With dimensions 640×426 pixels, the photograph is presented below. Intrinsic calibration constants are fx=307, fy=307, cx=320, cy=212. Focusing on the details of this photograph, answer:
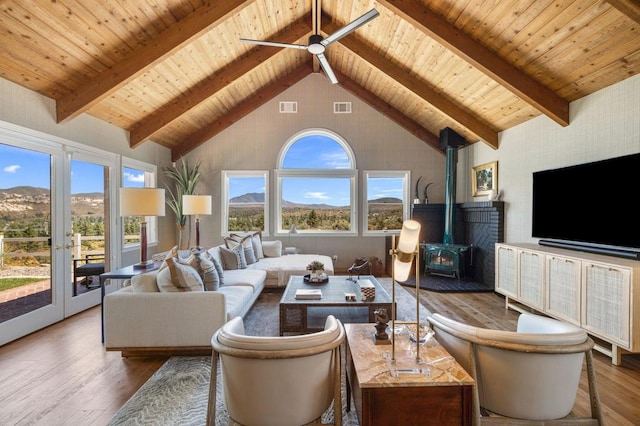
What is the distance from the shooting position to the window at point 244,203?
675 centimetres

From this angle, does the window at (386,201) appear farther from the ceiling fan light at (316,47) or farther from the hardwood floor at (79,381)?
the ceiling fan light at (316,47)

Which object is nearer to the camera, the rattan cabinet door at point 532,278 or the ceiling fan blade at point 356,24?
the ceiling fan blade at point 356,24

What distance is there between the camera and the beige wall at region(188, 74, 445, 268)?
662 centimetres

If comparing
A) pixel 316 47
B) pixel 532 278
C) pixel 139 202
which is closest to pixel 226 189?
pixel 139 202

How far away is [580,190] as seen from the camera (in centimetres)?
350

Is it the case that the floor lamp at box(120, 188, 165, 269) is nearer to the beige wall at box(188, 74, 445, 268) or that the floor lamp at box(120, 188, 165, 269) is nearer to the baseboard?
the baseboard

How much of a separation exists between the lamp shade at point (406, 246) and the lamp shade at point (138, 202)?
2.90m

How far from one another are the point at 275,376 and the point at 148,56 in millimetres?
3934

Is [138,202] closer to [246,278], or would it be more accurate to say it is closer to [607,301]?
[246,278]

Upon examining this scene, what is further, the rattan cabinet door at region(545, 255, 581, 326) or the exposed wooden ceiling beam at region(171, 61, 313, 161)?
the exposed wooden ceiling beam at region(171, 61, 313, 161)

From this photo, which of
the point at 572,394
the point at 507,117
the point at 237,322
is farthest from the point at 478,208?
the point at 237,322

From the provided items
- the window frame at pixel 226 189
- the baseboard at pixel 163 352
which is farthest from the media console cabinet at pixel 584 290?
the window frame at pixel 226 189

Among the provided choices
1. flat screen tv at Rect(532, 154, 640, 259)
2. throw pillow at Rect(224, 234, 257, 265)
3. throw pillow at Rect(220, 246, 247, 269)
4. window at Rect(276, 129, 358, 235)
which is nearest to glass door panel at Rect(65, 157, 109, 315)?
throw pillow at Rect(220, 246, 247, 269)

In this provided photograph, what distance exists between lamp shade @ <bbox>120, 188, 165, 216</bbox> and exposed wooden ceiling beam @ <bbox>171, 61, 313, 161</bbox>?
11.3ft
